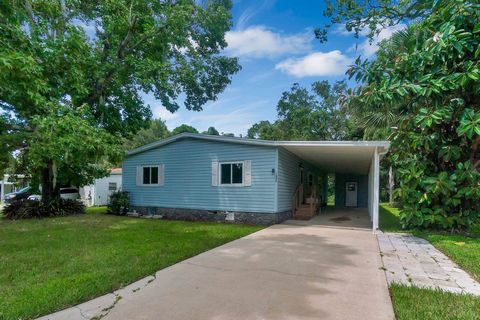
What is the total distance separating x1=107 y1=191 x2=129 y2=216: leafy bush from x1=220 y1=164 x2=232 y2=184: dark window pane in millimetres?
4883

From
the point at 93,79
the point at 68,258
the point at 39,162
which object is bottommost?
the point at 68,258

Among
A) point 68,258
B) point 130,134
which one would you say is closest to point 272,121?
point 130,134

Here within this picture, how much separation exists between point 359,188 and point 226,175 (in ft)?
43.4

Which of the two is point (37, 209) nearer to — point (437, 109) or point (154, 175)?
point (154, 175)

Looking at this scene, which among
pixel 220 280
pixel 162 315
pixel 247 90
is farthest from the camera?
pixel 247 90

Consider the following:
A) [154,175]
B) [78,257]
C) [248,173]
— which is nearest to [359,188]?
[248,173]

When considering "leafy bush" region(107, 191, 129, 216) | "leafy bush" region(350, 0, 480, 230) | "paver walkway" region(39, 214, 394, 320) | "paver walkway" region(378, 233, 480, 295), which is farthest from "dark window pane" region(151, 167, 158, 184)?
"paver walkway" region(378, 233, 480, 295)

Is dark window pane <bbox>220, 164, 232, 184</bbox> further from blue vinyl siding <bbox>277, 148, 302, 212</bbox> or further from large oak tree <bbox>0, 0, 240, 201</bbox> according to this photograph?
large oak tree <bbox>0, 0, 240, 201</bbox>

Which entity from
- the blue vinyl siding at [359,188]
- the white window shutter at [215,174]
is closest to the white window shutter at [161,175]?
the white window shutter at [215,174]

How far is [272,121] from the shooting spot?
35875 mm

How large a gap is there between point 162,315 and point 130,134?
15118 mm

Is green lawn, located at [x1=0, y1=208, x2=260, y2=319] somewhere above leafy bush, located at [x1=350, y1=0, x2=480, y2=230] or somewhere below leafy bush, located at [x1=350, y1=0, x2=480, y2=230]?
below

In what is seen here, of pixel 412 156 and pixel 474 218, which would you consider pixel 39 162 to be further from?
pixel 474 218

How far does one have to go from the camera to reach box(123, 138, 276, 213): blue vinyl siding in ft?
32.9
